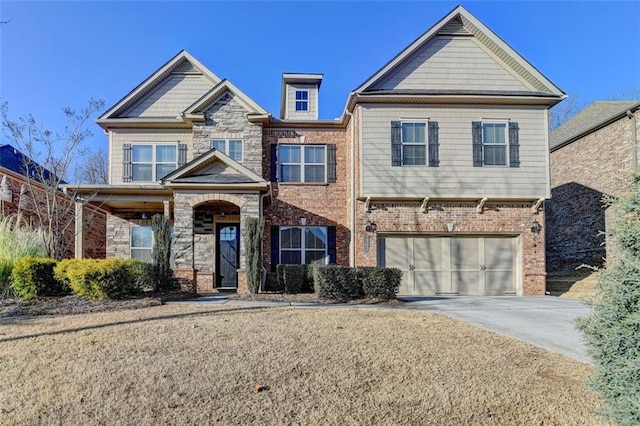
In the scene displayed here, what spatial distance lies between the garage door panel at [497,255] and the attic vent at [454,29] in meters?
6.79

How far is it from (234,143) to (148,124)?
3114 millimetres

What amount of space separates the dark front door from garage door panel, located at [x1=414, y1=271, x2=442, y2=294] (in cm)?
613

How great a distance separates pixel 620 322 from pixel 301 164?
1255cm

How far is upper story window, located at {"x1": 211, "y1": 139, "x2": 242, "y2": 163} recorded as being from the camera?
14422mm

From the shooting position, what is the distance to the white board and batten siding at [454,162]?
42.7 ft

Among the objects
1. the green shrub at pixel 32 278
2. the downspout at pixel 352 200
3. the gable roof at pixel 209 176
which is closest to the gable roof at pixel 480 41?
the downspout at pixel 352 200

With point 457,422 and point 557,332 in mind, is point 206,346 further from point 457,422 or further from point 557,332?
point 557,332

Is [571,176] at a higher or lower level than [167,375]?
higher

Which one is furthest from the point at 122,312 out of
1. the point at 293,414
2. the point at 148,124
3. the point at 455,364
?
the point at 148,124

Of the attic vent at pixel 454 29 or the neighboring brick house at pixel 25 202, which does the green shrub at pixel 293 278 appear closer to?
the neighboring brick house at pixel 25 202

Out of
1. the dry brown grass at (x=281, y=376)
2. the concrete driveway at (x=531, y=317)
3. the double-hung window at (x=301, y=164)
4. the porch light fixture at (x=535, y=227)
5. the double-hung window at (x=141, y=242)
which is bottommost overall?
the concrete driveway at (x=531, y=317)

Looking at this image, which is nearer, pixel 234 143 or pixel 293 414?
pixel 293 414

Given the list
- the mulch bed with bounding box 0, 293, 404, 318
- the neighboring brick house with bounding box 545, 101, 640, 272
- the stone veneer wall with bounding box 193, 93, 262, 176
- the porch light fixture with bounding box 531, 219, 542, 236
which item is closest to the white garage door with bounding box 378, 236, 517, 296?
the porch light fixture with bounding box 531, 219, 542, 236

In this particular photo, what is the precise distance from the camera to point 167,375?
4297mm
